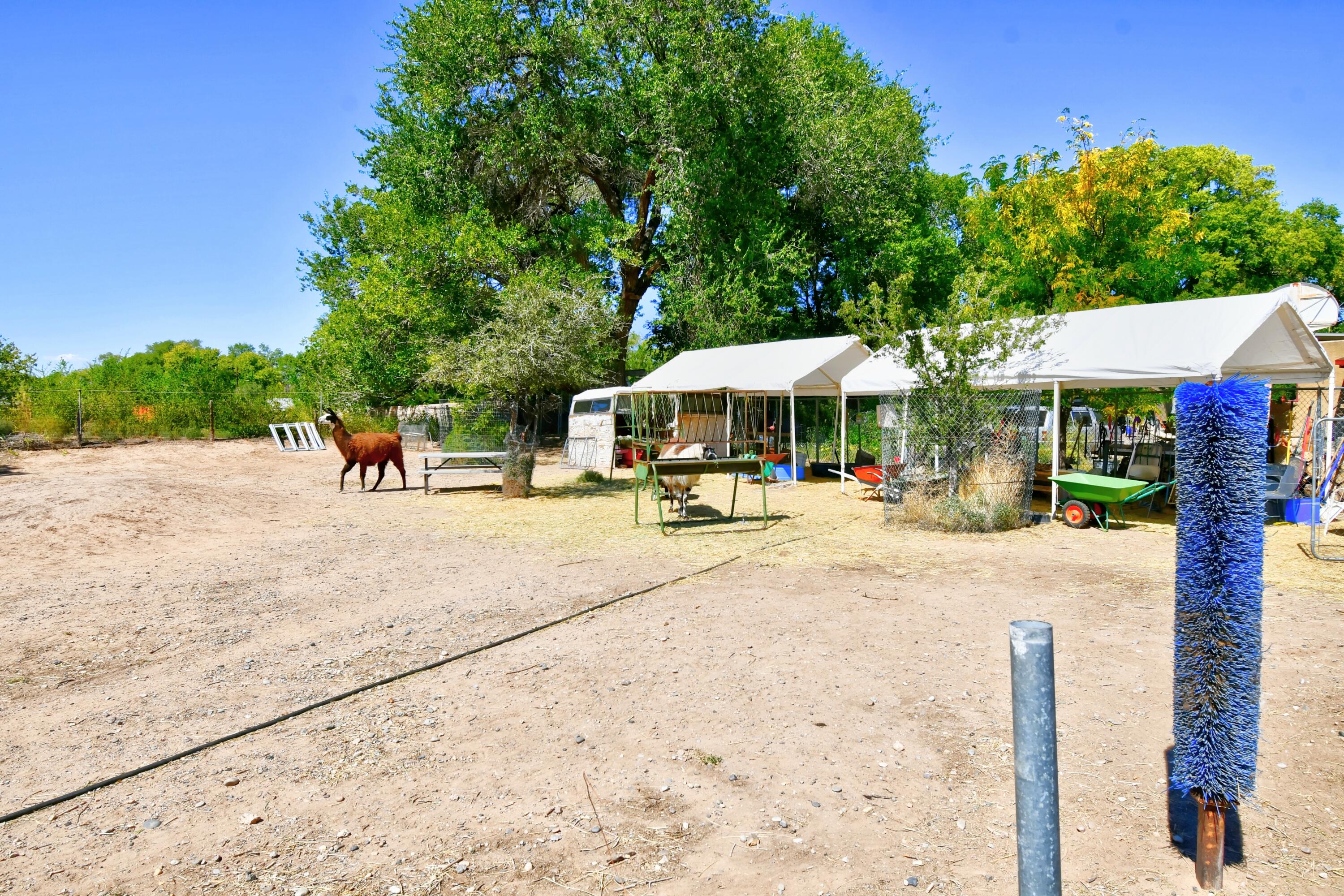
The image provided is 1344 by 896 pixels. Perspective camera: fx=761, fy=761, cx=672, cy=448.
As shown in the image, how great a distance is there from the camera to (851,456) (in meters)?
18.8

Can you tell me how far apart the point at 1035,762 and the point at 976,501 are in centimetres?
931

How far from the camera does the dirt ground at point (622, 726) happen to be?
288cm

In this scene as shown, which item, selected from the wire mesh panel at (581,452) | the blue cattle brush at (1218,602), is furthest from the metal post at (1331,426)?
the wire mesh panel at (581,452)

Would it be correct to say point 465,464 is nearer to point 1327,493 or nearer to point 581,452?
point 581,452

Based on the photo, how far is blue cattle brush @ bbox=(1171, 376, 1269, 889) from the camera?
100 inches

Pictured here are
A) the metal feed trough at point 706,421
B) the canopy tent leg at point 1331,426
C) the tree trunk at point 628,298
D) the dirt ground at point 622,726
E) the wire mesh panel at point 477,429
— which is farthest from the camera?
the tree trunk at point 628,298

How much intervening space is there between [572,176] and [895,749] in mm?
23443

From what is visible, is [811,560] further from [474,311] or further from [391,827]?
[474,311]

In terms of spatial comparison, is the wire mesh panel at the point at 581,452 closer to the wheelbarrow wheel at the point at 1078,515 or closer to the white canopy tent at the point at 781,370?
the white canopy tent at the point at 781,370

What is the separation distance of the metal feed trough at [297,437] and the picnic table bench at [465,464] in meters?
10.5

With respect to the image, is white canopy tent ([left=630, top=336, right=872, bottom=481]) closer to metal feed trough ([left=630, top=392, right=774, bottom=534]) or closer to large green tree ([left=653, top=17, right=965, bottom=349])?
metal feed trough ([left=630, top=392, right=774, bottom=534])

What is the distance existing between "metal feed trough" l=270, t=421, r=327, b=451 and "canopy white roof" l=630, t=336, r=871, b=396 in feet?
45.5

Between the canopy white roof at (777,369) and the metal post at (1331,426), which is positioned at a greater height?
the canopy white roof at (777,369)

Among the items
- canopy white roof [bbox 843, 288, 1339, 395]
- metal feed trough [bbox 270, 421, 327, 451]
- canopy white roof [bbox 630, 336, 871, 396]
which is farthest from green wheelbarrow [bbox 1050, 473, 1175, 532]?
metal feed trough [bbox 270, 421, 327, 451]
